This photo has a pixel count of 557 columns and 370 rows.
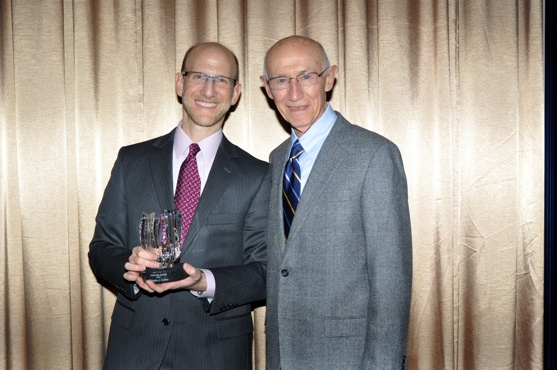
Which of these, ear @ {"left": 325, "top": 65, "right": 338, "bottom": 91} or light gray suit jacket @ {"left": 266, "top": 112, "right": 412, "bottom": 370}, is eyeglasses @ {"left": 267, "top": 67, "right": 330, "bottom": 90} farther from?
light gray suit jacket @ {"left": 266, "top": 112, "right": 412, "bottom": 370}

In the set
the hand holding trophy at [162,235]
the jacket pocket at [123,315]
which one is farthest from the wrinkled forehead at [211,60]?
the jacket pocket at [123,315]

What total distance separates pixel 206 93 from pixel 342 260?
0.91m

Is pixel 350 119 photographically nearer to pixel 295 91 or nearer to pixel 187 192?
pixel 295 91

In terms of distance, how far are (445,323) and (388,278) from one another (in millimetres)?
1350

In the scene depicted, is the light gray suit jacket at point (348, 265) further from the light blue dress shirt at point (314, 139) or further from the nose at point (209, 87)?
the nose at point (209, 87)

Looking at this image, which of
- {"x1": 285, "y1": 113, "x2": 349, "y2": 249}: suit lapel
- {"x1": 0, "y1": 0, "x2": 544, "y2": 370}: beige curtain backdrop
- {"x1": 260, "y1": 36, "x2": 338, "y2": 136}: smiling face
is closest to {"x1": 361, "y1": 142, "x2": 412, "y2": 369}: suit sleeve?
{"x1": 285, "y1": 113, "x2": 349, "y2": 249}: suit lapel

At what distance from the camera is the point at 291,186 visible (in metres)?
2.01

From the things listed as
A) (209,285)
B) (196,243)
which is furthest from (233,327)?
(196,243)

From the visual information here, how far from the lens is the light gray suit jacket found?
174 centimetres

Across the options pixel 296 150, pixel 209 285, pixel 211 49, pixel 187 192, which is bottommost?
pixel 209 285

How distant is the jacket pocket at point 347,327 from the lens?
1.81 meters

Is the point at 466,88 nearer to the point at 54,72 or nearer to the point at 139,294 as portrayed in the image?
the point at 139,294

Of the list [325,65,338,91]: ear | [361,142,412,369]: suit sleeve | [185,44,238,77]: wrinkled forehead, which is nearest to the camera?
[361,142,412,369]: suit sleeve

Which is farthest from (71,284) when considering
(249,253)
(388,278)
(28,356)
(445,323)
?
(445,323)
